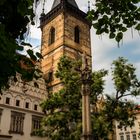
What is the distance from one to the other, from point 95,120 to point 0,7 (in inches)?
687

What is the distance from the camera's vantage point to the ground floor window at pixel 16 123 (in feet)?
98.1

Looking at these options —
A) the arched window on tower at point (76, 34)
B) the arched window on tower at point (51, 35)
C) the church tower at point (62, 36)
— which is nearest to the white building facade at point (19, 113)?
the church tower at point (62, 36)

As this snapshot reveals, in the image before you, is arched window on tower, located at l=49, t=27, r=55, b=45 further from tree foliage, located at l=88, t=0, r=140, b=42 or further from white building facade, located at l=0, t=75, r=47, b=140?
tree foliage, located at l=88, t=0, r=140, b=42

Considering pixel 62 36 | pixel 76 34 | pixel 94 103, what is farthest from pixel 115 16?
pixel 76 34

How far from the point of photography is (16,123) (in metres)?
30.2

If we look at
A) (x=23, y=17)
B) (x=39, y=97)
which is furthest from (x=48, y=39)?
(x=23, y=17)

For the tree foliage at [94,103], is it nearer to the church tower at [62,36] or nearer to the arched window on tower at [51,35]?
the church tower at [62,36]

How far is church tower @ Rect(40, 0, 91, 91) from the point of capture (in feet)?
125

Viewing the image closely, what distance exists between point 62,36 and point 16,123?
13.4 metres

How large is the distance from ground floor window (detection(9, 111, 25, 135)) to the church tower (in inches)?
257

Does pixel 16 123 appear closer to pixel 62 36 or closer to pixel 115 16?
pixel 62 36

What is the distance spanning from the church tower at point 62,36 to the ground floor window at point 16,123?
6.52m

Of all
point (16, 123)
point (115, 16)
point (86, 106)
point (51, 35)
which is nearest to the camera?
point (115, 16)

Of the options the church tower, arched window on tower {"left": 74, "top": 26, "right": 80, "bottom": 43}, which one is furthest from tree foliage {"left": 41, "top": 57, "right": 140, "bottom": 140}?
arched window on tower {"left": 74, "top": 26, "right": 80, "bottom": 43}
